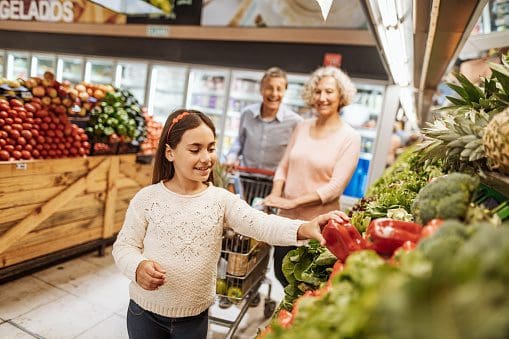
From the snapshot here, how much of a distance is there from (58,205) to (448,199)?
3.34m

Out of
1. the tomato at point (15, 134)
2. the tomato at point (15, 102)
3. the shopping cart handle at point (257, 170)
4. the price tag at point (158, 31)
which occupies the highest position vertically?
the price tag at point (158, 31)

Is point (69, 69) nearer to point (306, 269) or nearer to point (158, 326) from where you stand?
point (158, 326)

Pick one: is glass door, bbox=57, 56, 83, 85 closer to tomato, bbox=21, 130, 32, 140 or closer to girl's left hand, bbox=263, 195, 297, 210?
tomato, bbox=21, 130, 32, 140

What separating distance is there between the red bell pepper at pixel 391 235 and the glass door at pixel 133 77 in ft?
25.7

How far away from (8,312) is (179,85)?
594 cm

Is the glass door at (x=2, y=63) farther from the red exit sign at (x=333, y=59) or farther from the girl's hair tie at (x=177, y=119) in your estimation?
the girl's hair tie at (x=177, y=119)

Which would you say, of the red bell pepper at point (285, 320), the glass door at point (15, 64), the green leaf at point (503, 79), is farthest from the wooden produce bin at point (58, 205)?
the glass door at point (15, 64)

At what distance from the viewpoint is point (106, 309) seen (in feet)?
10.1

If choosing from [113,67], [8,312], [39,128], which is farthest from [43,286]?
[113,67]

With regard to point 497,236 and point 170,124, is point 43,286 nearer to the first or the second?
point 170,124

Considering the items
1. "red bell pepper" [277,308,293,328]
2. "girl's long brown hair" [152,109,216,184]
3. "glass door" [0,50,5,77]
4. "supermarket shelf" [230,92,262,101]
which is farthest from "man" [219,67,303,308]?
"glass door" [0,50,5,77]

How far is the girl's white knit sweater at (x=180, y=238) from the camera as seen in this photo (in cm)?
160

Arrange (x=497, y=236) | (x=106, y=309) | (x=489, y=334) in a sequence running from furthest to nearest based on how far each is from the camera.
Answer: (x=106, y=309) → (x=497, y=236) → (x=489, y=334)

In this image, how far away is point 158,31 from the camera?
7742 mm
